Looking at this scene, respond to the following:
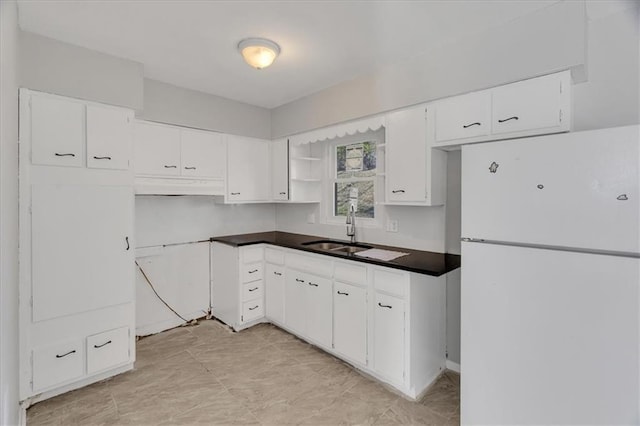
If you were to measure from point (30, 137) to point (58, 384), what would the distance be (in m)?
1.72

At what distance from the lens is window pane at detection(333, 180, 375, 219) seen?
3221 mm

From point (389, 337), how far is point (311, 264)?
0.95 meters

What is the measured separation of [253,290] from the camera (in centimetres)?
336

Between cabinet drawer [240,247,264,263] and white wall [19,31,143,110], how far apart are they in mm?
1625

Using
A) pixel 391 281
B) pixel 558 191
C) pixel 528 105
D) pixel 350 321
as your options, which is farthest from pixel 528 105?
pixel 350 321

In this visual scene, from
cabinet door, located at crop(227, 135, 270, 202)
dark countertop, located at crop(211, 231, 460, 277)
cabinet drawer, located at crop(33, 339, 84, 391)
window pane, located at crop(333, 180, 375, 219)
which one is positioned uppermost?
cabinet door, located at crop(227, 135, 270, 202)

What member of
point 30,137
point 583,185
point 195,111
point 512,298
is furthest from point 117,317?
point 583,185

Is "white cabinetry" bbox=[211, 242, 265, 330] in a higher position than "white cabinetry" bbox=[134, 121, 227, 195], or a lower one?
lower

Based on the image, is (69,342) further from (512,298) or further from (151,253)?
(512,298)

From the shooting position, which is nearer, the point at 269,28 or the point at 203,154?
the point at 269,28

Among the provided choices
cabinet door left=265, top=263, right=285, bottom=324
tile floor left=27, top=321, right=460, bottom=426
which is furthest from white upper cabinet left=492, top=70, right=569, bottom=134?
cabinet door left=265, top=263, right=285, bottom=324

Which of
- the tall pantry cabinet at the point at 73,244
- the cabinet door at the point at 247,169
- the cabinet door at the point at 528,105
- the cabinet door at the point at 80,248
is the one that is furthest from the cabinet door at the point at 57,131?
the cabinet door at the point at 528,105

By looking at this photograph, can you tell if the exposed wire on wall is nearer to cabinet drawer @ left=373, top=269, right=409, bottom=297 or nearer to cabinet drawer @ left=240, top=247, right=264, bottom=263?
cabinet drawer @ left=240, top=247, right=264, bottom=263

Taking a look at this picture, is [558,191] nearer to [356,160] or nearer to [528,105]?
[528,105]
